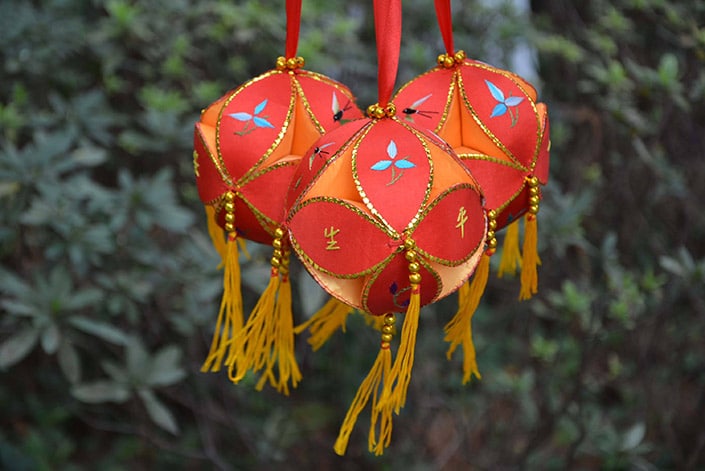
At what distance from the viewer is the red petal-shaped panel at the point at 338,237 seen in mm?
622

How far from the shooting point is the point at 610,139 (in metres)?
2.07

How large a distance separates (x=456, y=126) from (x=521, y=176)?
3.5 inches

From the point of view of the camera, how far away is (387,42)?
663mm

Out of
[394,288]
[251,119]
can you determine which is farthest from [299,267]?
[394,288]

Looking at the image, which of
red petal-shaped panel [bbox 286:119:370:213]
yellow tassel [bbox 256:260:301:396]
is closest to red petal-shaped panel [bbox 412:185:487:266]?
red petal-shaped panel [bbox 286:119:370:213]

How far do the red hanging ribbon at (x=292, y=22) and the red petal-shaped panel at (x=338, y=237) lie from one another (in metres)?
0.23

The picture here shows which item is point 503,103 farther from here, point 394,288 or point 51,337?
point 51,337

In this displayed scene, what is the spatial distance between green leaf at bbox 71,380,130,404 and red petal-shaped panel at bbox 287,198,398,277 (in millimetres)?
991

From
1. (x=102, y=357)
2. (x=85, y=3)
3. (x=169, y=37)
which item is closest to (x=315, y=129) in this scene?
(x=169, y=37)

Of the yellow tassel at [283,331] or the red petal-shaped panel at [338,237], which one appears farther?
the yellow tassel at [283,331]

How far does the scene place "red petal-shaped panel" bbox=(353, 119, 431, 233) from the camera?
62 cm

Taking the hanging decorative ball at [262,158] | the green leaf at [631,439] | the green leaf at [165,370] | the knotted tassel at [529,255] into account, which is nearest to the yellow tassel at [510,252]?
the knotted tassel at [529,255]

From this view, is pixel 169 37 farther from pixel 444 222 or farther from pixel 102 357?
pixel 444 222

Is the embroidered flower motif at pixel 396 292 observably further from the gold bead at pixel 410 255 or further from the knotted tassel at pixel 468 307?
the knotted tassel at pixel 468 307
